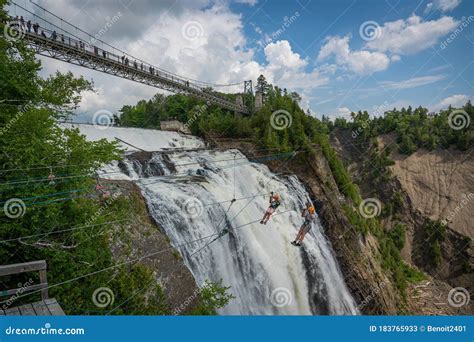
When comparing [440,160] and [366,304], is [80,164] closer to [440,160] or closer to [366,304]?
[366,304]

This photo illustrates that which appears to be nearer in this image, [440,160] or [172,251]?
[172,251]

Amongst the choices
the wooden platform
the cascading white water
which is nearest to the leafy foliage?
the wooden platform

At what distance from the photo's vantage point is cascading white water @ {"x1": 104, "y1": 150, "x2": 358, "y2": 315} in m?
12.3

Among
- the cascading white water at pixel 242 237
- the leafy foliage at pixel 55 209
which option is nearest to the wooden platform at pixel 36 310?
the leafy foliage at pixel 55 209

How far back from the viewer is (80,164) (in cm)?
933

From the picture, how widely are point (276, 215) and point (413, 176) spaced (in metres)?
46.7

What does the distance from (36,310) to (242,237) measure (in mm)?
9375

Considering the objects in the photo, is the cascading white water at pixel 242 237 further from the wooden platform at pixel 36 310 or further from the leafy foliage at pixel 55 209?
the wooden platform at pixel 36 310

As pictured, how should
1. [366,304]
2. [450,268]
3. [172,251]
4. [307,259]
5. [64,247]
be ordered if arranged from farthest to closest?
[450,268] → [366,304] → [307,259] → [172,251] → [64,247]

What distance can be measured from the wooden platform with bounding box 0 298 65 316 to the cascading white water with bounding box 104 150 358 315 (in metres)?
5.65

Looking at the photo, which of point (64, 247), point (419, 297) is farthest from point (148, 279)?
Answer: point (419, 297)

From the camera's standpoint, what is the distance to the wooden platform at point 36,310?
559 cm

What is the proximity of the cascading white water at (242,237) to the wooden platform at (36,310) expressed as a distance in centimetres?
565

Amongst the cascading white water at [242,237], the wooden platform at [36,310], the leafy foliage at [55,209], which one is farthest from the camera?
the cascading white water at [242,237]
